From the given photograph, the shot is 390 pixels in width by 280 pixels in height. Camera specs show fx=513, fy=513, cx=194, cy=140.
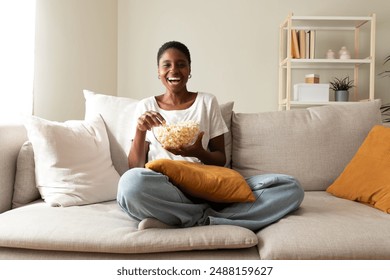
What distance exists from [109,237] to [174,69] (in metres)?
0.93

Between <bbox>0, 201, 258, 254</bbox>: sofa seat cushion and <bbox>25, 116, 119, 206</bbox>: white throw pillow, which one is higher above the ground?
<bbox>25, 116, 119, 206</bbox>: white throw pillow

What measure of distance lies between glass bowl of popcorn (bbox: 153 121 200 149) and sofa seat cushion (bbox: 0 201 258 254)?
36 centimetres

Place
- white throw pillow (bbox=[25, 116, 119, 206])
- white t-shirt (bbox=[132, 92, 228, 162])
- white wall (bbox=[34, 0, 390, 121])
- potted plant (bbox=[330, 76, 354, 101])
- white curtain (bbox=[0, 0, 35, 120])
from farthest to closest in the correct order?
white wall (bbox=[34, 0, 390, 121])
potted plant (bbox=[330, 76, 354, 101])
white curtain (bbox=[0, 0, 35, 120])
white t-shirt (bbox=[132, 92, 228, 162])
white throw pillow (bbox=[25, 116, 119, 206])

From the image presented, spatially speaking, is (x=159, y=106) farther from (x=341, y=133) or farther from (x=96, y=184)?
(x=341, y=133)

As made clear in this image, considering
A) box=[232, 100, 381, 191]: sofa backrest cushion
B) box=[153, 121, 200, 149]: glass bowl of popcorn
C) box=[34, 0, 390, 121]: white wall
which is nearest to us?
box=[153, 121, 200, 149]: glass bowl of popcorn

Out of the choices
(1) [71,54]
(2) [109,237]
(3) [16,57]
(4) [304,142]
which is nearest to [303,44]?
(1) [71,54]

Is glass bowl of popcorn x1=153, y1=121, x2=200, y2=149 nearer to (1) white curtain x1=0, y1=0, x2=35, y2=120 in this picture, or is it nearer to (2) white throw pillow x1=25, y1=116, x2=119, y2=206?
(2) white throw pillow x1=25, y1=116, x2=119, y2=206

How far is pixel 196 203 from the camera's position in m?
1.88

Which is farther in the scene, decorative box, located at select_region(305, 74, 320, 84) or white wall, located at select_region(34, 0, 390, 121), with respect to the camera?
white wall, located at select_region(34, 0, 390, 121)

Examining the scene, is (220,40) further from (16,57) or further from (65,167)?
(65,167)

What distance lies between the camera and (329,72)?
15.8ft

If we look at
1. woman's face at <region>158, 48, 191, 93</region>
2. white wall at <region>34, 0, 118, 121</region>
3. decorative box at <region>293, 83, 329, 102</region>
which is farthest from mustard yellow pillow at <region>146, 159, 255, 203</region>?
decorative box at <region>293, 83, 329, 102</region>

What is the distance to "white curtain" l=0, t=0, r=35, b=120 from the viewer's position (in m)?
3.00
